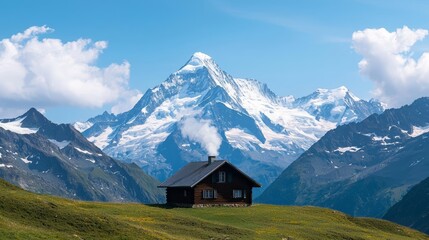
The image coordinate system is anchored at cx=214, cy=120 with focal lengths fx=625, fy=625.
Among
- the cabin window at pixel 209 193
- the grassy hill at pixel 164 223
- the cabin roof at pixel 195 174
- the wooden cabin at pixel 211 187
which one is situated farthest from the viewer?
the cabin roof at pixel 195 174

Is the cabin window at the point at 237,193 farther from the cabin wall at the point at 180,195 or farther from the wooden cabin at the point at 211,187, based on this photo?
the cabin wall at the point at 180,195

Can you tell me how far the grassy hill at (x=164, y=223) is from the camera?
200 ft

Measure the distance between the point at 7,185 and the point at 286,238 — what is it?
1515 inches

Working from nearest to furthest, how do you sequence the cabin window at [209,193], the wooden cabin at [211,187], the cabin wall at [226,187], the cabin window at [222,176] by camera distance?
the wooden cabin at [211,187]
the cabin wall at [226,187]
the cabin window at [209,193]
the cabin window at [222,176]

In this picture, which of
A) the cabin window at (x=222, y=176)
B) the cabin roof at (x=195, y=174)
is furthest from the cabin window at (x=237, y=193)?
the cabin roof at (x=195, y=174)

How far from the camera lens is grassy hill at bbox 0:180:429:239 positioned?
61062mm

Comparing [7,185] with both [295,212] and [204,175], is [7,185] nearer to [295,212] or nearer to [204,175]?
[204,175]

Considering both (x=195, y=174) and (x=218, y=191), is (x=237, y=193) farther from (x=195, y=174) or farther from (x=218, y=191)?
(x=195, y=174)

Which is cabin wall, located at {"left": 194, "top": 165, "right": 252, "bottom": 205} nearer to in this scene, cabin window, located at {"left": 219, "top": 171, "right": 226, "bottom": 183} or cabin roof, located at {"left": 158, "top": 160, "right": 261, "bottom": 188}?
cabin window, located at {"left": 219, "top": 171, "right": 226, "bottom": 183}

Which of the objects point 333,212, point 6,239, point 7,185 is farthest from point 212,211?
point 6,239

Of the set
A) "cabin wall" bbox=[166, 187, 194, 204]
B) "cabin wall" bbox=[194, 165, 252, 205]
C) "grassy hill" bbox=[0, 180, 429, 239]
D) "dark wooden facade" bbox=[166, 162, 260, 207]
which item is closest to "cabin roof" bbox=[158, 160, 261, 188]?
"dark wooden facade" bbox=[166, 162, 260, 207]

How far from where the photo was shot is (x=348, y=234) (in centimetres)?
8612

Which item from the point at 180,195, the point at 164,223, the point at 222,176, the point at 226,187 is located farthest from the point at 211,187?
the point at 164,223

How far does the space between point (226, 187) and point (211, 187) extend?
3.75 metres
